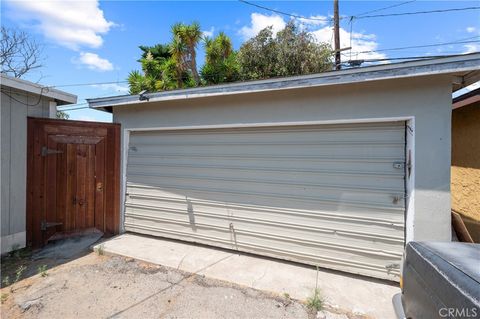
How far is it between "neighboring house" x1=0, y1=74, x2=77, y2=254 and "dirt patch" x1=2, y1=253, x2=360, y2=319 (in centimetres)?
124

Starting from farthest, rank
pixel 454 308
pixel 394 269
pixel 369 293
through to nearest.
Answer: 1. pixel 394 269
2. pixel 369 293
3. pixel 454 308

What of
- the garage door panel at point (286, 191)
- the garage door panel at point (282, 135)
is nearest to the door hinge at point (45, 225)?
the garage door panel at point (286, 191)

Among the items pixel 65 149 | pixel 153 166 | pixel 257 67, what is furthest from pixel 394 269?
pixel 257 67

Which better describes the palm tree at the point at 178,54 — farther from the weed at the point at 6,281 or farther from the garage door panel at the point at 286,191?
the weed at the point at 6,281

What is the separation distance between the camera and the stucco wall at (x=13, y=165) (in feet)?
13.8

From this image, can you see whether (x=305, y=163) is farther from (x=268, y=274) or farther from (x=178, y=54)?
(x=178, y=54)

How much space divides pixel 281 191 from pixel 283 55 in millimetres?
9330

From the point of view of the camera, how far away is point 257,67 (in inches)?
490

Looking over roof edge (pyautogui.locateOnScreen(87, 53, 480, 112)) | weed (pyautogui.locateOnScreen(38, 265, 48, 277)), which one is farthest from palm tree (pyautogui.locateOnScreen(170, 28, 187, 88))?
weed (pyautogui.locateOnScreen(38, 265, 48, 277))

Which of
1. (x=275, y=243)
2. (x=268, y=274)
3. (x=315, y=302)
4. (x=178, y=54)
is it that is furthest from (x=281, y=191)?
(x=178, y=54)

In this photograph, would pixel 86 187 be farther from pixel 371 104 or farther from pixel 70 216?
pixel 371 104

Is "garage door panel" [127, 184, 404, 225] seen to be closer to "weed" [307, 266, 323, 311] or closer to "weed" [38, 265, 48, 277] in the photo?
"weed" [307, 266, 323, 311]

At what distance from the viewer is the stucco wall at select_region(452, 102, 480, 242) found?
4465 mm

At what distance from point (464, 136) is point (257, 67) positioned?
358 inches
